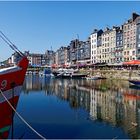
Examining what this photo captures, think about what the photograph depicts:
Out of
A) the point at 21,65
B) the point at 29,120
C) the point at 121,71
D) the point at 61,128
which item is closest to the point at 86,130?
the point at 61,128

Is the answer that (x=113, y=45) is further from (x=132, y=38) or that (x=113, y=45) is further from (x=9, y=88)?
(x=9, y=88)

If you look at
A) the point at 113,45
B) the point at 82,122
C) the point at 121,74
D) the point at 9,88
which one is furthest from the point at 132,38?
the point at 9,88

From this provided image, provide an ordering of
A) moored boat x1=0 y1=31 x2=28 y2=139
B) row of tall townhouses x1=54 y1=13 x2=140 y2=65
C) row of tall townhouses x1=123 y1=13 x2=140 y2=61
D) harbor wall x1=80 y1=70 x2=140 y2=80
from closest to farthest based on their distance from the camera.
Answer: moored boat x1=0 y1=31 x2=28 y2=139 → harbor wall x1=80 y1=70 x2=140 y2=80 → row of tall townhouses x1=123 y1=13 x2=140 y2=61 → row of tall townhouses x1=54 y1=13 x2=140 y2=65

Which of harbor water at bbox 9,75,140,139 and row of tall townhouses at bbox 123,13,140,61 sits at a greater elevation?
row of tall townhouses at bbox 123,13,140,61

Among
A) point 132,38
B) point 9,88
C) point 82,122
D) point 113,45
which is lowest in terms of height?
point 82,122

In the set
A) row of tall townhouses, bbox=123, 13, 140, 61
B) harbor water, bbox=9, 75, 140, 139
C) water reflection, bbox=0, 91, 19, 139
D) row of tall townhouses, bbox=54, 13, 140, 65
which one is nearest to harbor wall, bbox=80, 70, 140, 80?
row of tall townhouses, bbox=54, 13, 140, 65

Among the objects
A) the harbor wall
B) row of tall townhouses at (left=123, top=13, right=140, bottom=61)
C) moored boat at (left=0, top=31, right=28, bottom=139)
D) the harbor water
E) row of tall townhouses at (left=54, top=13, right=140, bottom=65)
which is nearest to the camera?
moored boat at (left=0, top=31, right=28, bottom=139)

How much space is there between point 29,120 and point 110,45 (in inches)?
3662

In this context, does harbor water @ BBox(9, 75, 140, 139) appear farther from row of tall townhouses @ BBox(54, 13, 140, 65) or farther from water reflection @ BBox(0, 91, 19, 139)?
row of tall townhouses @ BBox(54, 13, 140, 65)

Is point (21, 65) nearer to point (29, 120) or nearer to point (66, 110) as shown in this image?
point (29, 120)

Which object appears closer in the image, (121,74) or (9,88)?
(9,88)

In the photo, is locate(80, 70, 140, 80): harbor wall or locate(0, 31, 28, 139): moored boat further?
locate(80, 70, 140, 80): harbor wall

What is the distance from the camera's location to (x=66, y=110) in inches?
1107

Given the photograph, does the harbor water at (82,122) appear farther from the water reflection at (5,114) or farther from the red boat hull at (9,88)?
the red boat hull at (9,88)
